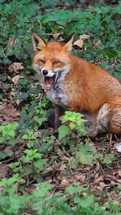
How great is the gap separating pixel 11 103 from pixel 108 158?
2884 mm

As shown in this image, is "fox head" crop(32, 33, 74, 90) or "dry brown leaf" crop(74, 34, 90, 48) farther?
"dry brown leaf" crop(74, 34, 90, 48)

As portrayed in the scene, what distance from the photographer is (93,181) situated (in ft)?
27.1

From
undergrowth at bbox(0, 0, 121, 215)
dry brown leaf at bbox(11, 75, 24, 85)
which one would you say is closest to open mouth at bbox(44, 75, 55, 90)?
undergrowth at bbox(0, 0, 121, 215)

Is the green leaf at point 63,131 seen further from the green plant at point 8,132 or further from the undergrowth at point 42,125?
the green plant at point 8,132

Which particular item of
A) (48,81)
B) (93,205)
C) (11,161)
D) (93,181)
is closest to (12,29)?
(48,81)

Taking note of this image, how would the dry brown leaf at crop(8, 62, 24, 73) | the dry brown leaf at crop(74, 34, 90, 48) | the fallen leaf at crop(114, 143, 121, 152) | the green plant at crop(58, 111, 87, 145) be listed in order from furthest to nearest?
the dry brown leaf at crop(74, 34, 90, 48), the dry brown leaf at crop(8, 62, 24, 73), the fallen leaf at crop(114, 143, 121, 152), the green plant at crop(58, 111, 87, 145)

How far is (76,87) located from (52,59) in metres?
0.58

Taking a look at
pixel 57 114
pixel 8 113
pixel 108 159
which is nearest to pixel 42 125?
pixel 57 114

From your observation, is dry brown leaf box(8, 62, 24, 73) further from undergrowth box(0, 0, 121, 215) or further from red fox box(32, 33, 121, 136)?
red fox box(32, 33, 121, 136)

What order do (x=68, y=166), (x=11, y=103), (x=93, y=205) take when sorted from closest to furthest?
(x=93, y=205)
(x=68, y=166)
(x=11, y=103)

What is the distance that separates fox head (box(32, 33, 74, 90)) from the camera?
30.5 ft

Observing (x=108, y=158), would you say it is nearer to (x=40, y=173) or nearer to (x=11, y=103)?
(x=40, y=173)

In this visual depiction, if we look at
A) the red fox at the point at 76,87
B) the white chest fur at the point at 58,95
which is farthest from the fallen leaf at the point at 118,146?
the white chest fur at the point at 58,95

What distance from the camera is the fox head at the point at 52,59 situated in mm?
9304
